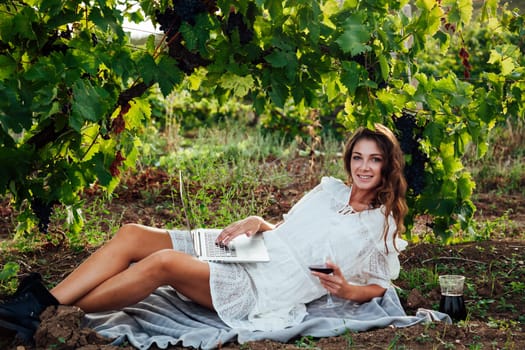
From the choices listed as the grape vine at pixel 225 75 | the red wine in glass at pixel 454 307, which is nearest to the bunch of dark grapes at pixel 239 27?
the grape vine at pixel 225 75

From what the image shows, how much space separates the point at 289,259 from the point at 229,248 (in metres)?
0.29

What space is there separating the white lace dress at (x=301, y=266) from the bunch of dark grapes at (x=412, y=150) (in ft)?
1.70

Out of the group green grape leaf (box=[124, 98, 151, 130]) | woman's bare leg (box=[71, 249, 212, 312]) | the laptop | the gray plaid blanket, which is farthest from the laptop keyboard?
green grape leaf (box=[124, 98, 151, 130])

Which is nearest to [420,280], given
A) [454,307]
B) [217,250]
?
[454,307]

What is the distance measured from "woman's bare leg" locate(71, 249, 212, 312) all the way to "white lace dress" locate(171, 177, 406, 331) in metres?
0.15

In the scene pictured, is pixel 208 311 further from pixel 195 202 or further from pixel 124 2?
pixel 195 202

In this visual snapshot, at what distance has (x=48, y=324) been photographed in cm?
322

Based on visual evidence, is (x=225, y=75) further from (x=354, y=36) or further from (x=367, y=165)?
(x=367, y=165)

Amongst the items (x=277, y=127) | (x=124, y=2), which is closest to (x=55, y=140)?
(x=124, y=2)

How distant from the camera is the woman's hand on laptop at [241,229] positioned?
12.6ft

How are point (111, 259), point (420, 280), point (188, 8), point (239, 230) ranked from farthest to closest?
point (420, 280)
point (239, 230)
point (111, 259)
point (188, 8)

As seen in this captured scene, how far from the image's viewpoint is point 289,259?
379 cm

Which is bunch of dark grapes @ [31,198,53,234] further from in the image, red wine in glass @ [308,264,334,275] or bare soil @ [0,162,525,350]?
red wine in glass @ [308,264,334,275]

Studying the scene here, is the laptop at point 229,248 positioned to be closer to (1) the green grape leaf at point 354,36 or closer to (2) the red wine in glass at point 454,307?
(2) the red wine in glass at point 454,307
